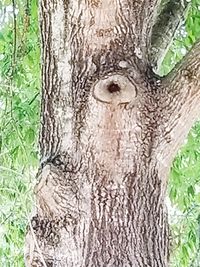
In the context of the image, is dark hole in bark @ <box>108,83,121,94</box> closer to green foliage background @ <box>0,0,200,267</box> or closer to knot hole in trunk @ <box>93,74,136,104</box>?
knot hole in trunk @ <box>93,74,136,104</box>

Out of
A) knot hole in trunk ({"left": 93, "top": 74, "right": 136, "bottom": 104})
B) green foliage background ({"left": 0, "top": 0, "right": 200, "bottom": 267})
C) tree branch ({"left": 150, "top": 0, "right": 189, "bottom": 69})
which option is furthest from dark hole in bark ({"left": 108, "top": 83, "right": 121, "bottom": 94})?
green foliage background ({"left": 0, "top": 0, "right": 200, "bottom": 267})

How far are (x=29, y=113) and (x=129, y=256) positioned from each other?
1.05 metres

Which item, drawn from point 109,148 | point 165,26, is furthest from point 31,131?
point 109,148

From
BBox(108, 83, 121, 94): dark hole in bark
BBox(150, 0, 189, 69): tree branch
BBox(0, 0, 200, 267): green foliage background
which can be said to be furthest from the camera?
BBox(0, 0, 200, 267): green foliage background

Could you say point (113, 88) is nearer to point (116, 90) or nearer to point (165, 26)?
point (116, 90)

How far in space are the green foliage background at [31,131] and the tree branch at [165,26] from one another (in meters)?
0.34

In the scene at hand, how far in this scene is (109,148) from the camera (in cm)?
149

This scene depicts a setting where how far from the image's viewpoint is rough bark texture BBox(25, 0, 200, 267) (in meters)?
1.47

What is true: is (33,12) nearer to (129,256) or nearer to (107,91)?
(107,91)

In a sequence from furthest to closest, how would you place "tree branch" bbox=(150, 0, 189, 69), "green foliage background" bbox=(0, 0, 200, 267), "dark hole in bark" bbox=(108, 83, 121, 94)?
"green foliage background" bbox=(0, 0, 200, 267) < "tree branch" bbox=(150, 0, 189, 69) < "dark hole in bark" bbox=(108, 83, 121, 94)

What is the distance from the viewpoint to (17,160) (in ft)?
7.79

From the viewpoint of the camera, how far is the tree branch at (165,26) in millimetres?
1812

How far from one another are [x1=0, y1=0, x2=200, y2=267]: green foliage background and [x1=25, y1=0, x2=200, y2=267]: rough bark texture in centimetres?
60

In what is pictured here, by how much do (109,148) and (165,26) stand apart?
0.58 m
